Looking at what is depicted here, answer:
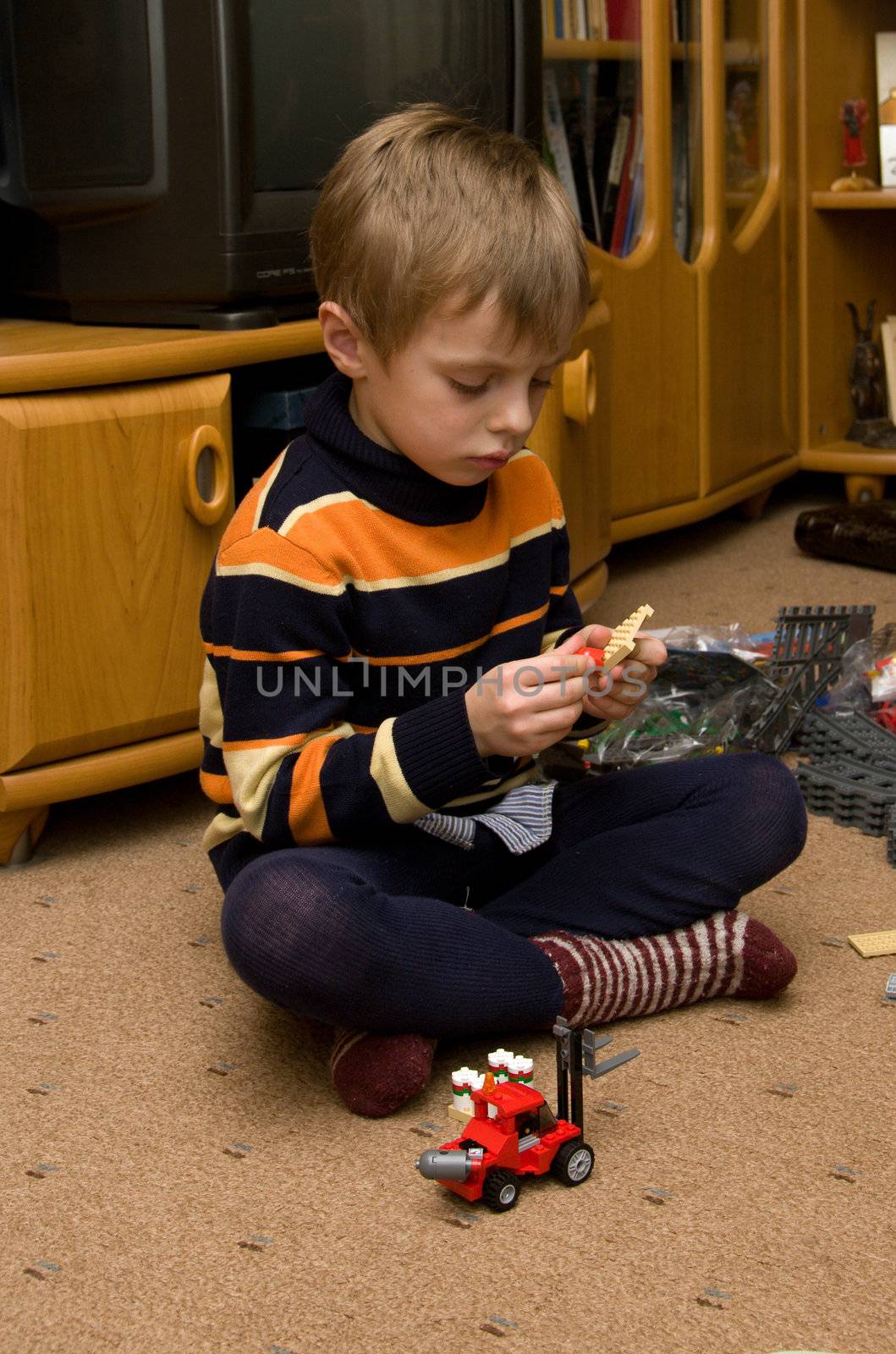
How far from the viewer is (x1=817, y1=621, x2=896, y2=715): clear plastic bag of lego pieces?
4.98 feet

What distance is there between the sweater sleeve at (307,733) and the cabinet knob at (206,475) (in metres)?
0.37

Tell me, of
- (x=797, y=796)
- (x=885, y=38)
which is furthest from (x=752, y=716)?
(x=885, y=38)

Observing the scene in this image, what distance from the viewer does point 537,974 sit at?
978mm

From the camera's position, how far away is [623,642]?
938mm

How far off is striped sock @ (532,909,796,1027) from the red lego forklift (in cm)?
15

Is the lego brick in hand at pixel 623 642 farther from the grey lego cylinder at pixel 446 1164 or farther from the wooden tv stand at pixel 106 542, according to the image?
the wooden tv stand at pixel 106 542

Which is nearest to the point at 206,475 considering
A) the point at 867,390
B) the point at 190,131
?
the point at 190,131

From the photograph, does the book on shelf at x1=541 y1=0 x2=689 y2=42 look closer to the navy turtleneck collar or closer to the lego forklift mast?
the navy turtleneck collar

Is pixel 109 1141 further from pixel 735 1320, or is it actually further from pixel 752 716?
pixel 752 716

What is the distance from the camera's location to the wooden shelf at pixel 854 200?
2316mm

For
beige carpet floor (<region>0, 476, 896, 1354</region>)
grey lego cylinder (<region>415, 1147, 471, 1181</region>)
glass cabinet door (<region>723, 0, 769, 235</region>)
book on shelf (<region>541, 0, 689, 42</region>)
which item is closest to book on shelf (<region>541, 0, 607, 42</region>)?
book on shelf (<region>541, 0, 689, 42</region>)

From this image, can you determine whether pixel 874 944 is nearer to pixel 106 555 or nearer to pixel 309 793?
pixel 309 793

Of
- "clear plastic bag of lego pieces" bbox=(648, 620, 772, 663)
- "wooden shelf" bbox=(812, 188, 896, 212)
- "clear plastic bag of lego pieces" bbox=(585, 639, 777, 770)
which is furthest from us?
"wooden shelf" bbox=(812, 188, 896, 212)

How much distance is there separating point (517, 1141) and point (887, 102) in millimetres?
2049
